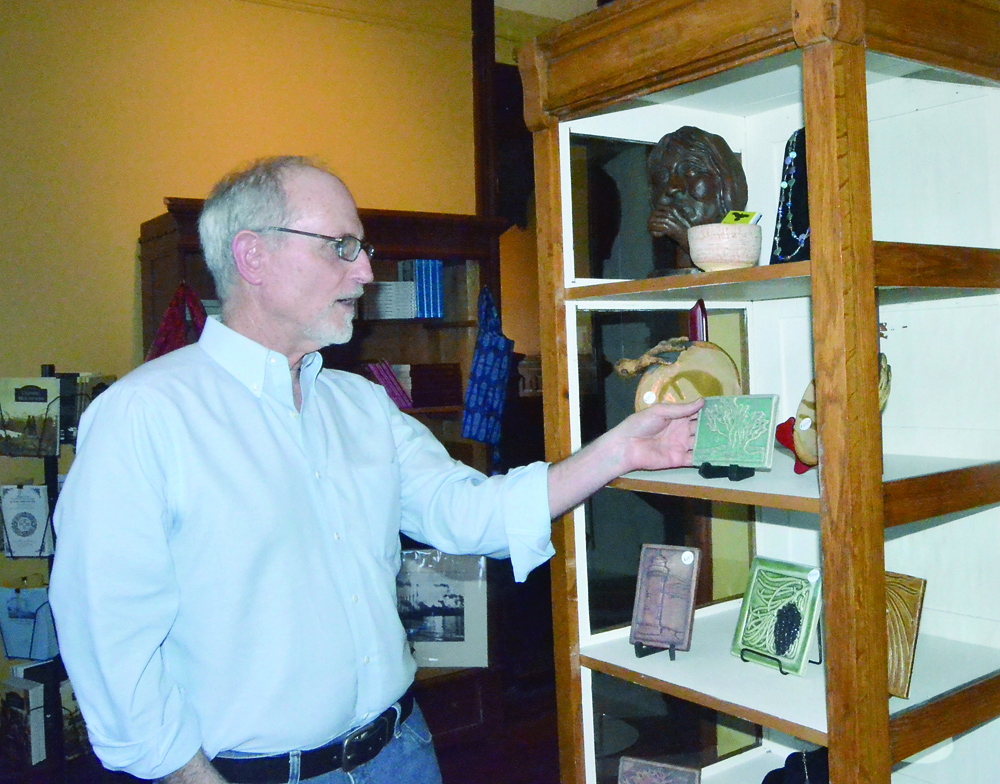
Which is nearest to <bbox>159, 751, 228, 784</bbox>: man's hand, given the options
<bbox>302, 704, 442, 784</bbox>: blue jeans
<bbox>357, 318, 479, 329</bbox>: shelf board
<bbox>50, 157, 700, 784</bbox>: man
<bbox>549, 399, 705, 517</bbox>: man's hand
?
<bbox>50, 157, 700, 784</bbox>: man

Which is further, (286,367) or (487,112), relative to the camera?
(487,112)

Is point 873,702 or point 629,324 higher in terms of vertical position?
point 629,324

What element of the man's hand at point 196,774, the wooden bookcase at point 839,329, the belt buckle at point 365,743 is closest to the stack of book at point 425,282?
the wooden bookcase at point 839,329

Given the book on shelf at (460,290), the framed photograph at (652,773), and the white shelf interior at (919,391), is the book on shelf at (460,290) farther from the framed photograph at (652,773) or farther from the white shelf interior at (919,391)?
the framed photograph at (652,773)

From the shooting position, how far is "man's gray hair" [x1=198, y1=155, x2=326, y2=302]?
1736mm

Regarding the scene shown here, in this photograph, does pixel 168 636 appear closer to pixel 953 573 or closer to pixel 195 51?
pixel 953 573

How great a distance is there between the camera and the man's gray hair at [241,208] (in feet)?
5.70

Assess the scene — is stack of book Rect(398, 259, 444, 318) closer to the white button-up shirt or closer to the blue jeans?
the white button-up shirt

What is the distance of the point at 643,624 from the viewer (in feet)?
6.51

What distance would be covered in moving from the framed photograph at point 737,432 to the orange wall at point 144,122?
114 inches

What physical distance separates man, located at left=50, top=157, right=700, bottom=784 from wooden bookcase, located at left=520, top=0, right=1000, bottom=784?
0.80ft

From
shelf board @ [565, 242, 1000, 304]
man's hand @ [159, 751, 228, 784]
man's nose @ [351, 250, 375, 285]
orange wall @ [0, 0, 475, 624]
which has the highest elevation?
orange wall @ [0, 0, 475, 624]

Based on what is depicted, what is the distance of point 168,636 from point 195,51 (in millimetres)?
3297

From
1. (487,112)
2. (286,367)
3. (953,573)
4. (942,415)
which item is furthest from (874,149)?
(487,112)
